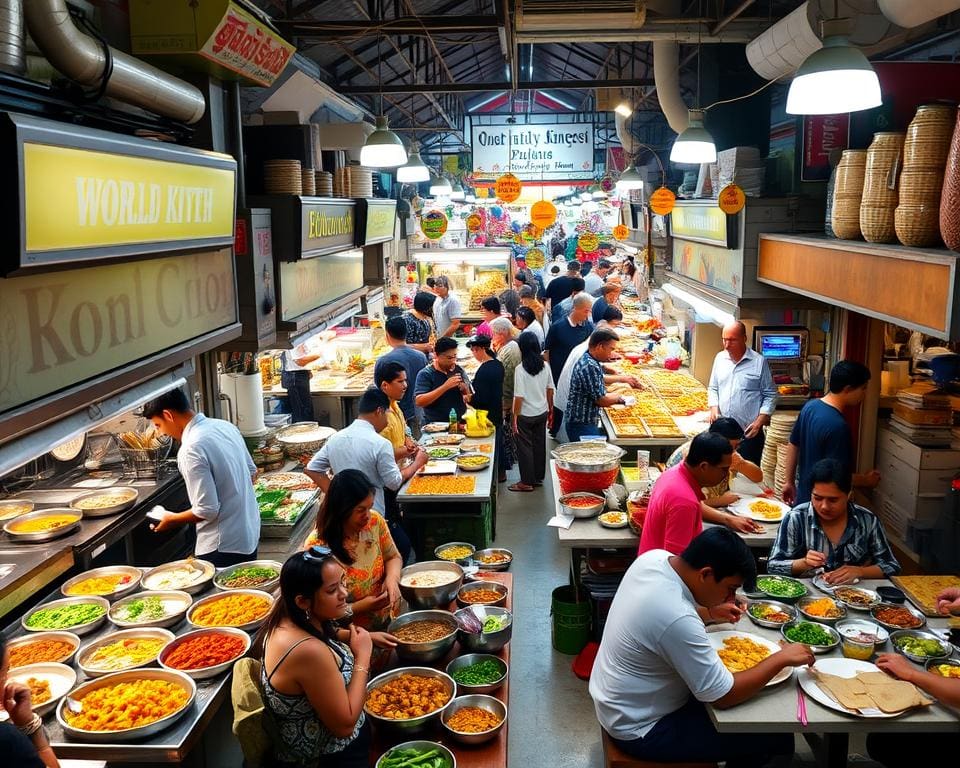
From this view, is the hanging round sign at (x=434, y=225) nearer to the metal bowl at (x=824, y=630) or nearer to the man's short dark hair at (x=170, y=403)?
the man's short dark hair at (x=170, y=403)

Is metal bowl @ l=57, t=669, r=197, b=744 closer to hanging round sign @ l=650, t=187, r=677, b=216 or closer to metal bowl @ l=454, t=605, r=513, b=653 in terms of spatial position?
metal bowl @ l=454, t=605, r=513, b=653

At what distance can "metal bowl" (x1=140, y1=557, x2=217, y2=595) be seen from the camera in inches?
194

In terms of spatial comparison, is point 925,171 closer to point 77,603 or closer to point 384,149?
point 384,149

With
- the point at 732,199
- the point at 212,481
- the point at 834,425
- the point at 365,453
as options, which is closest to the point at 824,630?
the point at 834,425

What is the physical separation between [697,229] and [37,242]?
8097 mm

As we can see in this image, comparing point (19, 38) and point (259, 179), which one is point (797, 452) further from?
point (19, 38)

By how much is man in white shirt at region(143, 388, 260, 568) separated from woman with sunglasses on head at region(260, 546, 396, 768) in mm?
Answer: 2287

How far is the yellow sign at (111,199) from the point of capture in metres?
2.71

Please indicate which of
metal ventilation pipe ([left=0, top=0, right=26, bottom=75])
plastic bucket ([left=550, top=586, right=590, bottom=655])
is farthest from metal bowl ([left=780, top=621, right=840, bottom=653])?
metal ventilation pipe ([left=0, top=0, right=26, bottom=75])

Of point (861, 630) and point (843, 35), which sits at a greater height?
point (843, 35)

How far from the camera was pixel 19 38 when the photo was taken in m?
3.11

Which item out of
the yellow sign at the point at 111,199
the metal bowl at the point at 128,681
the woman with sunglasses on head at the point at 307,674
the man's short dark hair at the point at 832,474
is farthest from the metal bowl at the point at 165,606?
the man's short dark hair at the point at 832,474

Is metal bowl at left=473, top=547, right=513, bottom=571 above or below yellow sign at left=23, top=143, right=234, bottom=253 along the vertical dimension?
below

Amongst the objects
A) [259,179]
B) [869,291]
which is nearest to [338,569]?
[869,291]
